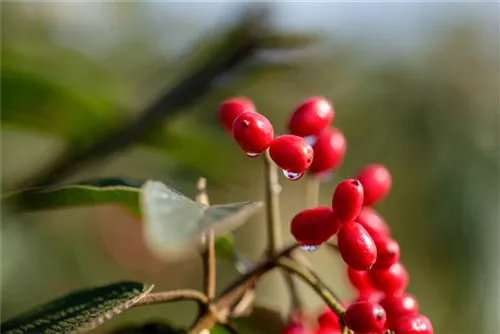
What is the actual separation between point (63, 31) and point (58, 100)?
115cm

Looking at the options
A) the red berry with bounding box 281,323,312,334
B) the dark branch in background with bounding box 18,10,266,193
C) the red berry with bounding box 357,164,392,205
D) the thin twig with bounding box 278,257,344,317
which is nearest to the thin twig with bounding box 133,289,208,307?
the thin twig with bounding box 278,257,344,317

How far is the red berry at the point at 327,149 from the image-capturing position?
1.23m

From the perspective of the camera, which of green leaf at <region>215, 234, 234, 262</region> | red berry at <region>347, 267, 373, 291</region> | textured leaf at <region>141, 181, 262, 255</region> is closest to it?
textured leaf at <region>141, 181, 262, 255</region>

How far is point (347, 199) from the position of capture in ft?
3.31

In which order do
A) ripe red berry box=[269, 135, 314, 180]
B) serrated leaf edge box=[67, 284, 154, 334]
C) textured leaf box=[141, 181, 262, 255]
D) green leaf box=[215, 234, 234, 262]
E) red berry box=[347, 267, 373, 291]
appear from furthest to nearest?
green leaf box=[215, 234, 234, 262]
red berry box=[347, 267, 373, 291]
ripe red berry box=[269, 135, 314, 180]
serrated leaf edge box=[67, 284, 154, 334]
textured leaf box=[141, 181, 262, 255]

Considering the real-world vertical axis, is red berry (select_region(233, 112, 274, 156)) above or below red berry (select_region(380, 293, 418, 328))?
above

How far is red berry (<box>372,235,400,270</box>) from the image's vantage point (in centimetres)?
106

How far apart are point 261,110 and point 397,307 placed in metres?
2.58

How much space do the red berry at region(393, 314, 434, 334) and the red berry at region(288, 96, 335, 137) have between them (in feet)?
1.03

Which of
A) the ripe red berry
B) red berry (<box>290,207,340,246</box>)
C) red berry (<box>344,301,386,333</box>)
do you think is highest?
the ripe red berry

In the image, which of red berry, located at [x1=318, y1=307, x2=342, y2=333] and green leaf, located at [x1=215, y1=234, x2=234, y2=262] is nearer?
red berry, located at [x1=318, y1=307, x2=342, y2=333]

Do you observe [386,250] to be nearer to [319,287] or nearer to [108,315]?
[319,287]

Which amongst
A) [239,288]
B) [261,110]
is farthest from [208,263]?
[261,110]

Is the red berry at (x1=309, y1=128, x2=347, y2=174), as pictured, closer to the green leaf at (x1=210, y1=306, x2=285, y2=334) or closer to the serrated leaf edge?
the green leaf at (x1=210, y1=306, x2=285, y2=334)
